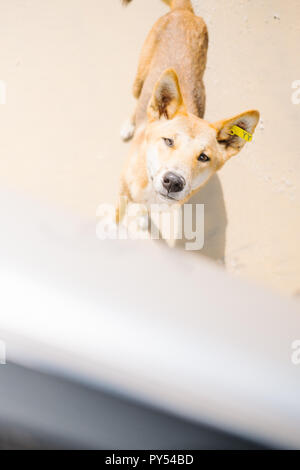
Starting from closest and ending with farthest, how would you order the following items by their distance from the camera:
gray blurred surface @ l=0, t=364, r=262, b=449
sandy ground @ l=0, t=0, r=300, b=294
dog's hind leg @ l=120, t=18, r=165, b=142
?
gray blurred surface @ l=0, t=364, r=262, b=449
dog's hind leg @ l=120, t=18, r=165, b=142
sandy ground @ l=0, t=0, r=300, b=294

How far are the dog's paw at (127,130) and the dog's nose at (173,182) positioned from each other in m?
1.18

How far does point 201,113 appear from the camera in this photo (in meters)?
2.26

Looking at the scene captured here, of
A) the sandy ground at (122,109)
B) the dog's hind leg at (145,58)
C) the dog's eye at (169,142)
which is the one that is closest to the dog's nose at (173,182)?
the dog's eye at (169,142)

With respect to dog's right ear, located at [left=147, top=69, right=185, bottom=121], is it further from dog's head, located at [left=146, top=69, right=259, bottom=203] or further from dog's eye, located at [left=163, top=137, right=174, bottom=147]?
dog's eye, located at [left=163, top=137, right=174, bottom=147]

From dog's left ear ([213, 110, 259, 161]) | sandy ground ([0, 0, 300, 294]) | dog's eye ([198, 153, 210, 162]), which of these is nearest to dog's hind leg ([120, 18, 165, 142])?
sandy ground ([0, 0, 300, 294])

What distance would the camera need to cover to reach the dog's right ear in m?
1.65

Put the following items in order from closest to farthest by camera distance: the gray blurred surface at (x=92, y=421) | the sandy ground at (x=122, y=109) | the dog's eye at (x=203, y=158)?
the gray blurred surface at (x=92, y=421) → the dog's eye at (x=203, y=158) → the sandy ground at (x=122, y=109)

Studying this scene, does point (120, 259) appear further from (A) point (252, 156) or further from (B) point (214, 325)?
(A) point (252, 156)

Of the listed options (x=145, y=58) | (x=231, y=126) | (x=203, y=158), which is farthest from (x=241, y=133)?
(x=145, y=58)

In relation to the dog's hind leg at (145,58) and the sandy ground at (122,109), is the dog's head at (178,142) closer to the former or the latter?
the dog's hind leg at (145,58)

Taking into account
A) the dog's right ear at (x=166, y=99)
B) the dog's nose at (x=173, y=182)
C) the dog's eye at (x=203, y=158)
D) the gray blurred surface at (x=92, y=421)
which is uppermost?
the dog's right ear at (x=166, y=99)

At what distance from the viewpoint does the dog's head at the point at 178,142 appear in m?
1.66

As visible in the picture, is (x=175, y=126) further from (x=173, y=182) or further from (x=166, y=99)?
(x=173, y=182)

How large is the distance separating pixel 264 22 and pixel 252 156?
1.31m
